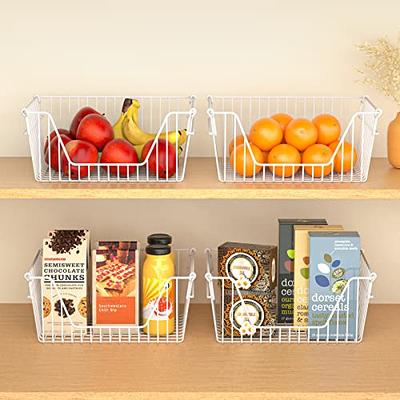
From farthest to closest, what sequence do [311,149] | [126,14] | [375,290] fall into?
[375,290], [126,14], [311,149]

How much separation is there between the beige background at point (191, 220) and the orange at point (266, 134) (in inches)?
12.0

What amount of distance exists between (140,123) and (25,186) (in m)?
0.40

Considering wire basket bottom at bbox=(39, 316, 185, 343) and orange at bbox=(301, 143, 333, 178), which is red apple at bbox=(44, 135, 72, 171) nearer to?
wire basket bottom at bbox=(39, 316, 185, 343)

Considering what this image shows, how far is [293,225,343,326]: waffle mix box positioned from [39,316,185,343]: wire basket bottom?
0.85 ft

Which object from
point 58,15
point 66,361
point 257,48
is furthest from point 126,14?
point 66,361

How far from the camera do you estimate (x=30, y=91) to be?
226 centimetres

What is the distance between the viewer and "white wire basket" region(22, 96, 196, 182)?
2020mm

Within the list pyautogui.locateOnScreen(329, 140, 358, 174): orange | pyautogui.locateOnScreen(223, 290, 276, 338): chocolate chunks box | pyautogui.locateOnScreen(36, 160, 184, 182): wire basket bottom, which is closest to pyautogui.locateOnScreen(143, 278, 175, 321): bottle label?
Answer: pyautogui.locateOnScreen(223, 290, 276, 338): chocolate chunks box

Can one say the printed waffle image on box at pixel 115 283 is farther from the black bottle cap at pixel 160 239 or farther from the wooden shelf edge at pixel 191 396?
the wooden shelf edge at pixel 191 396

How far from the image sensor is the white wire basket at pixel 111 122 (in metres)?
2.02

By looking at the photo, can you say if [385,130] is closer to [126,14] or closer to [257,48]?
[257,48]

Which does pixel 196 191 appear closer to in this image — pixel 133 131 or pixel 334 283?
pixel 133 131

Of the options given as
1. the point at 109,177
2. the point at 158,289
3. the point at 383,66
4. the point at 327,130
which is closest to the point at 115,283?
the point at 158,289

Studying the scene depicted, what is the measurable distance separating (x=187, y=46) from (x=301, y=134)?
1.29ft
